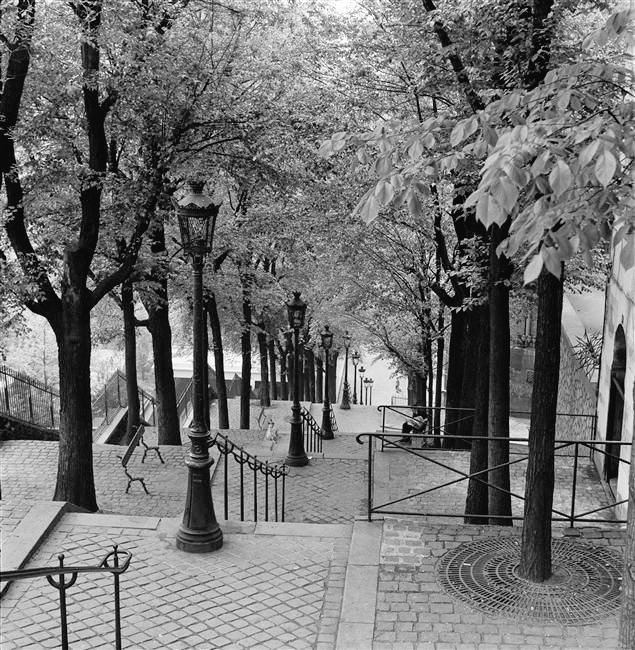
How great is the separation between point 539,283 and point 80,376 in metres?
7.19

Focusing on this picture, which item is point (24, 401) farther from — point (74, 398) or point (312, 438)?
point (74, 398)

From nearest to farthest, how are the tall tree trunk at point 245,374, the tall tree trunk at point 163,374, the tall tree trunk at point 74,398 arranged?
the tall tree trunk at point 74,398, the tall tree trunk at point 163,374, the tall tree trunk at point 245,374

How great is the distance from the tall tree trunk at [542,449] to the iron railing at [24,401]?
45.1 feet

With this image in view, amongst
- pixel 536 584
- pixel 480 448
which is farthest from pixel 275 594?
pixel 480 448

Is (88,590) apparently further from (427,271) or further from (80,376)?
(427,271)

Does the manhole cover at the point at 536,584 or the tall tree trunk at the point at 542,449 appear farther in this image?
the tall tree trunk at the point at 542,449

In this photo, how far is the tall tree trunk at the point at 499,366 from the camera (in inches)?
360

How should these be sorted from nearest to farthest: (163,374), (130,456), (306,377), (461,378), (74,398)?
(74,398), (130,456), (163,374), (461,378), (306,377)

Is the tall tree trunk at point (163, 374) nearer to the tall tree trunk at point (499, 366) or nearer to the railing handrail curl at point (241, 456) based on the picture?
the railing handrail curl at point (241, 456)

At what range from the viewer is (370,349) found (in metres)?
30.4

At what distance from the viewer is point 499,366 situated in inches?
364

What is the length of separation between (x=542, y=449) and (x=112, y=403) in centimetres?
2170

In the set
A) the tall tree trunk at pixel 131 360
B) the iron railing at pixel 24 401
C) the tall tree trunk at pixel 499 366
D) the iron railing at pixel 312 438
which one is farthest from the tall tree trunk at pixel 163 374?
the tall tree trunk at pixel 499 366

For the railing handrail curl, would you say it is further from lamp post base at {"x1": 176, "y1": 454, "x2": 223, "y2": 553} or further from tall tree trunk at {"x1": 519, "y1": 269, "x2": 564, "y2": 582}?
tall tree trunk at {"x1": 519, "y1": 269, "x2": 564, "y2": 582}
